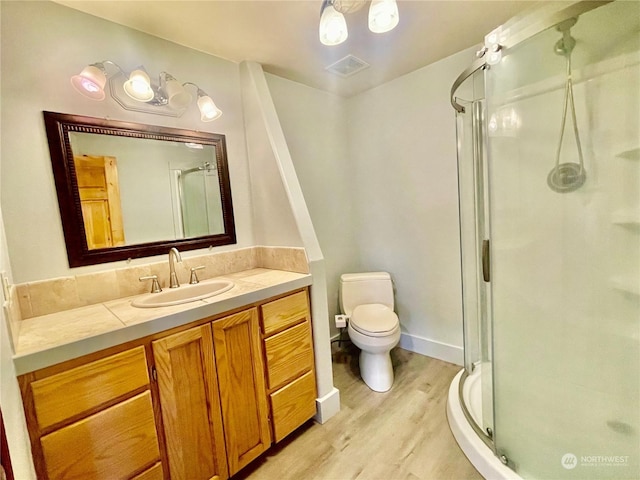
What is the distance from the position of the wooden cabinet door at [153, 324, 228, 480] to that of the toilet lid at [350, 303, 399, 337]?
1005mm

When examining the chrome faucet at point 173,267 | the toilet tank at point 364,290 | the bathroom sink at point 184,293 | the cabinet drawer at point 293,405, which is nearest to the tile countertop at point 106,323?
the bathroom sink at point 184,293

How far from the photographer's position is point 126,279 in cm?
147

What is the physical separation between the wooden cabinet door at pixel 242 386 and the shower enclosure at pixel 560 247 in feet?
3.42

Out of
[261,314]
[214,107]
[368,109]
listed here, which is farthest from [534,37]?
[261,314]

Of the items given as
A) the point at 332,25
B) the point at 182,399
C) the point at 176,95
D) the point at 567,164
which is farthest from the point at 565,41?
the point at 182,399

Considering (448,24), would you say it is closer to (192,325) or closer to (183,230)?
(183,230)

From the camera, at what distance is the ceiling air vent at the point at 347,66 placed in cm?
193

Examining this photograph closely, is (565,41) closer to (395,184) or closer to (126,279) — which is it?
(395,184)

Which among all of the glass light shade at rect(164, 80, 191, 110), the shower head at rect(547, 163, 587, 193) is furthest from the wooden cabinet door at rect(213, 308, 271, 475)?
the shower head at rect(547, 163, 587, 193)

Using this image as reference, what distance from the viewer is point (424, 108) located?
84.3 inches

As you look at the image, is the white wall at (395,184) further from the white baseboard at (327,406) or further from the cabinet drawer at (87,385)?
the cabinet drawer at (87,385)

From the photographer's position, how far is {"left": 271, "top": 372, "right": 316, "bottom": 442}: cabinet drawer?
4.83ft

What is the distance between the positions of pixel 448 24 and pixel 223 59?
1.40 m

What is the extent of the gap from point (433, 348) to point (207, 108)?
2.41m
